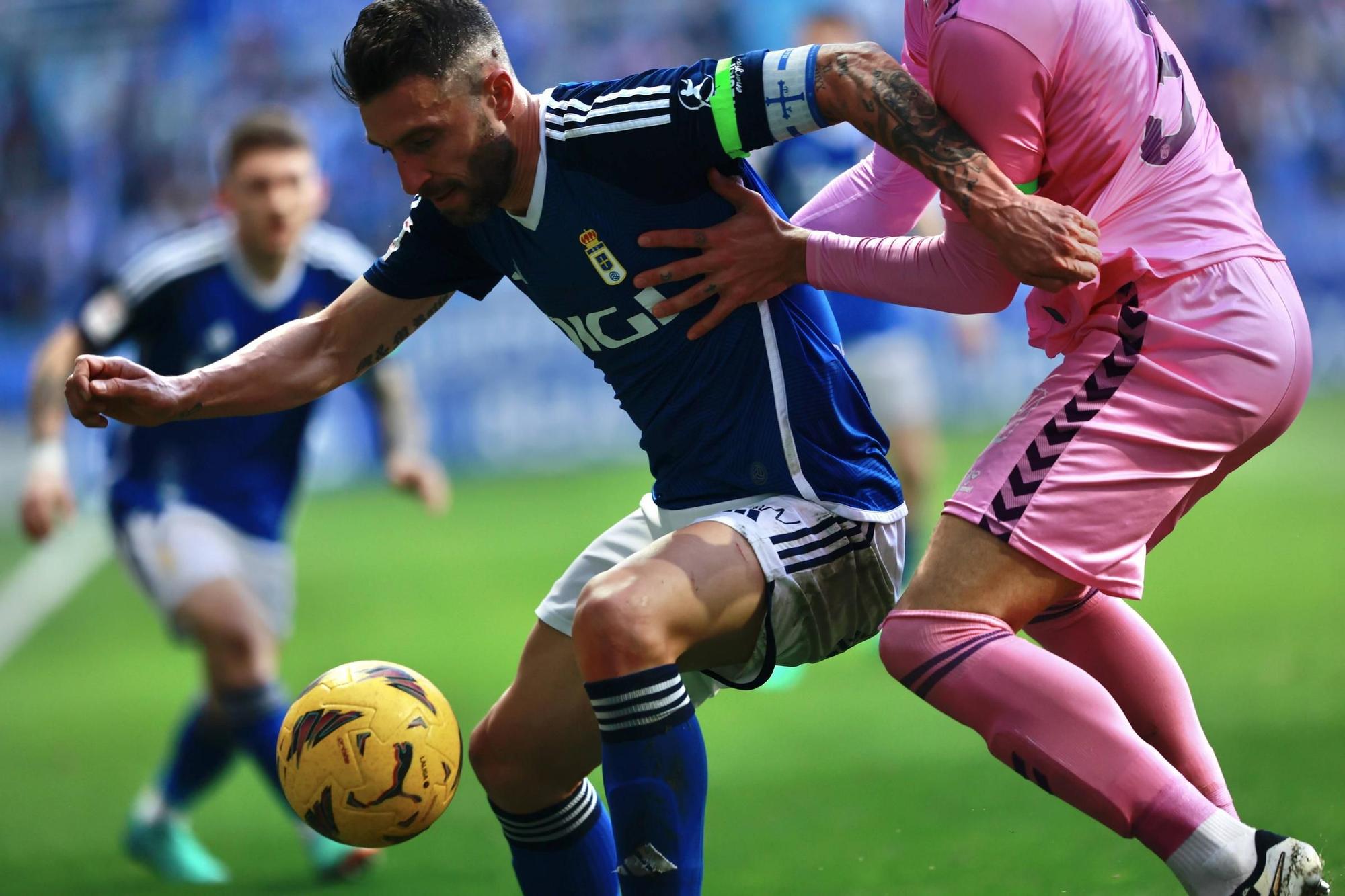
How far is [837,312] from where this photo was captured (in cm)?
895

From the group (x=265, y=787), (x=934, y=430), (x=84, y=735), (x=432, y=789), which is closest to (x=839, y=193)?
(x=432, y=789)

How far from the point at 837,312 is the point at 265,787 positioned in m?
3.92

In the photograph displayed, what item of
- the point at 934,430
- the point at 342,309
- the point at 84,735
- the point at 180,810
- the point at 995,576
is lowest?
the point at 934,430

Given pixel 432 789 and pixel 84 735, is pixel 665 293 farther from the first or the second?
pixel 84 735

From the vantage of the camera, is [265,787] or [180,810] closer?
[180,810]

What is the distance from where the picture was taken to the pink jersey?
330 centimetres

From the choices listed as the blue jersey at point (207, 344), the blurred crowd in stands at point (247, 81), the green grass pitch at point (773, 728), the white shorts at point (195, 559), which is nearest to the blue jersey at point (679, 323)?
the green grass pitch at point (773, 728)

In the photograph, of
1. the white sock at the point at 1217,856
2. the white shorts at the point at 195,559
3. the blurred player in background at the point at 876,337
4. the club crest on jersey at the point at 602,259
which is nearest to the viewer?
the white sock at the point at 1217,856

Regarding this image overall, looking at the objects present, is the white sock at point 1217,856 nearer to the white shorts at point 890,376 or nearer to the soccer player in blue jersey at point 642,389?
the soccer player in blue jersey at point 642,389

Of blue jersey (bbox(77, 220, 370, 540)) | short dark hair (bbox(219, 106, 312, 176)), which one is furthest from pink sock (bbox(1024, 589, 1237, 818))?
short dark hair (bbox(219, 106, 312, 176))

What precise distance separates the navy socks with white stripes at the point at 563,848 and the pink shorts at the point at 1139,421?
4.15ft

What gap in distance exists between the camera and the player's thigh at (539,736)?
3.87 meters

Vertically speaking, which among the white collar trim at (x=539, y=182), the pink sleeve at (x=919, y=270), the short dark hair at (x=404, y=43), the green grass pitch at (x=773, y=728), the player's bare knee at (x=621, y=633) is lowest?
the green grass pitch at (x=773, y=728)

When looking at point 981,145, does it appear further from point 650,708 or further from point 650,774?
point 650,774
